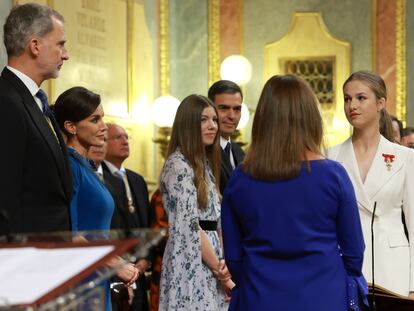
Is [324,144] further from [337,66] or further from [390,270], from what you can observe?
[337,66]

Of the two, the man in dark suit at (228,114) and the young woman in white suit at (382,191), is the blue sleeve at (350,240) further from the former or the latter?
the man in dark suit at (228,114)

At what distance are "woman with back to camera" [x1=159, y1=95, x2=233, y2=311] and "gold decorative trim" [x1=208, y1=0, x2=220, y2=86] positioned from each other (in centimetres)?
684

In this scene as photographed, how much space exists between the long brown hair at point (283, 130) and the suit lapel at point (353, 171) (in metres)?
1.33

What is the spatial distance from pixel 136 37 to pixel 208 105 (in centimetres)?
545

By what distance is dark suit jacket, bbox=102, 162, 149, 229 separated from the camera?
313 inches

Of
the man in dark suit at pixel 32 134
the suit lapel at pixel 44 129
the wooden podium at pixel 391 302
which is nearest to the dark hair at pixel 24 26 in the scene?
the man in dark suit at pixel 32 134

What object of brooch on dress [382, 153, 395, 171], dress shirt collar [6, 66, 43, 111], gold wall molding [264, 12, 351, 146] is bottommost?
brooch on dress [382, 153, 395, 171]

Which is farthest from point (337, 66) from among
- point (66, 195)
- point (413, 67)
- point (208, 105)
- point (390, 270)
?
point (66, 195)

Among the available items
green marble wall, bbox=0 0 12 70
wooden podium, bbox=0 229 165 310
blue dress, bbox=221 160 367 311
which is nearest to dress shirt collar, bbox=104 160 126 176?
green marble wall, bbox=0 0 12 70

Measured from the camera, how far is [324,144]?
13.6 feet

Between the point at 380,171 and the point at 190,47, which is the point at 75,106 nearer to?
the point at 380,171

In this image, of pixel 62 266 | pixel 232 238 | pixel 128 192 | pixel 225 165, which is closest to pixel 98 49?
pixel 128 192

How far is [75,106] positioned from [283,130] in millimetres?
1589

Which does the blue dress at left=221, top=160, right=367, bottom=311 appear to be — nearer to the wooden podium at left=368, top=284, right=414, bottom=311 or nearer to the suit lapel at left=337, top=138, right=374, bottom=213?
the wooden podium at left=368, top=284, right=414, bottom=311
